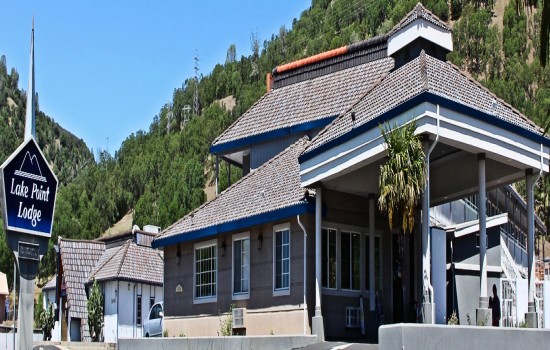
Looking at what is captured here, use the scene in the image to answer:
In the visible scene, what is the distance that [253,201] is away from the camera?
24812 millimetres

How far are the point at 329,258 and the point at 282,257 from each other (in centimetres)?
125

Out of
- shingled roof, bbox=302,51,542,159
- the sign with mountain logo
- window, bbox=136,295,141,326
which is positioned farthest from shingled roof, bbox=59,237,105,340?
the sign with mountain logo

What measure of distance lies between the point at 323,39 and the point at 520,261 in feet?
322

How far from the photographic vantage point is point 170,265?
28.0 metres

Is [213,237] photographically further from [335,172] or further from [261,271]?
[335,172]

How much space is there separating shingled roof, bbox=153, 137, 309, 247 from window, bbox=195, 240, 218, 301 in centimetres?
50

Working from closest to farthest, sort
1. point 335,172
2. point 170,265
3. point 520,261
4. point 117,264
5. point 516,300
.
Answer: point 335,172
point 516,300
point 170,265
point 520,261
point 117,264

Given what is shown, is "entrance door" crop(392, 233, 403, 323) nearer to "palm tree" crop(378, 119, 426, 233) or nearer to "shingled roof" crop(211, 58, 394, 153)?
"palm tree" crop(378, 119, 426, 233)

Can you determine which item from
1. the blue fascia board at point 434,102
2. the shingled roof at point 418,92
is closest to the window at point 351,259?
the shingled roof at point 418,92

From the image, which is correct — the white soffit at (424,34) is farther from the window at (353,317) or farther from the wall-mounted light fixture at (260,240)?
the window at (353,317)

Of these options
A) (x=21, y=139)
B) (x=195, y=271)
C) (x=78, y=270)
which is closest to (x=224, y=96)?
(x=21, y=139)

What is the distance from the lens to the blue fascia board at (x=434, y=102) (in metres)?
18.5

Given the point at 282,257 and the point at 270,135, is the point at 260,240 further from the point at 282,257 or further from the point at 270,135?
the point at 270,135

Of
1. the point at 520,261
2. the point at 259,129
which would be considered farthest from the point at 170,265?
the point at 520,261
